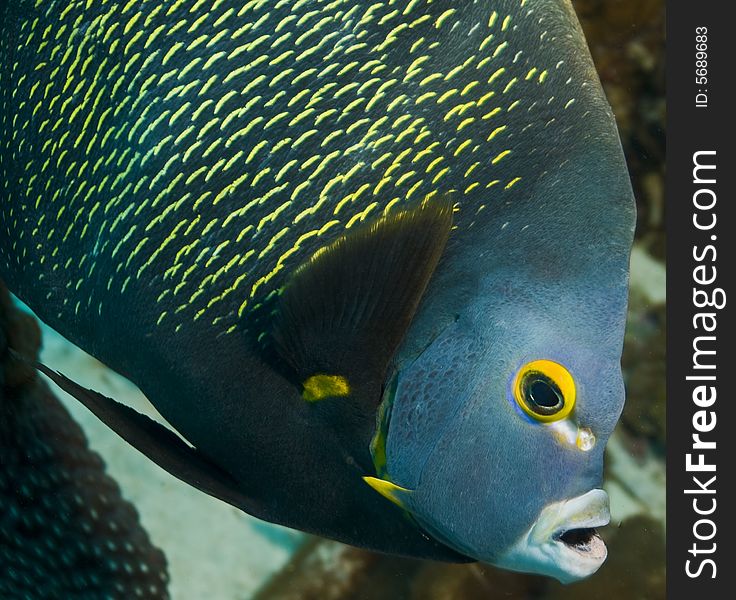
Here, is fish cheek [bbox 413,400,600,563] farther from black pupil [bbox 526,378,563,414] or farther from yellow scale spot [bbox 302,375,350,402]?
yellow scale spot [bbox 302,375,350,402]

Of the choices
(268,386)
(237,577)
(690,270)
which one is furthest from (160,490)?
(690,270)

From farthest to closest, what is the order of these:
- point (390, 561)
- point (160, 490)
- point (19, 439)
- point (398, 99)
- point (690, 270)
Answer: point (160, 490) → point (390, 561) → point (690, 270) → point (19, 439) → point (398, 99)

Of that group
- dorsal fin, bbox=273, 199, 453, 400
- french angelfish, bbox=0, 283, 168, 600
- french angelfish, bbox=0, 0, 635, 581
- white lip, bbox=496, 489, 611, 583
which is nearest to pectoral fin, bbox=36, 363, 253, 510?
french angelfish, bbox=0, 0, 635, 581

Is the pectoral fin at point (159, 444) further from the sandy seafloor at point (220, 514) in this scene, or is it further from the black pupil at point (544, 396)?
the sandy seafloor at point (220, 514)

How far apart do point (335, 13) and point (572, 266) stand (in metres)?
0.51

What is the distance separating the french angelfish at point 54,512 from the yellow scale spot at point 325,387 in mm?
1015

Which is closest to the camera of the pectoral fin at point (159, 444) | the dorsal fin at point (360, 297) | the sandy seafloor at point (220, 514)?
the dorsal fin at point (360, 297)

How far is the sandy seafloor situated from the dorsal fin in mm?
1617

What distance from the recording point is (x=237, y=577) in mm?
2396

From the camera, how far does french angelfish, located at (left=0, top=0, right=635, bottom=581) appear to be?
3.26 ft

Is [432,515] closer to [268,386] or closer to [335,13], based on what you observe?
[268,386]

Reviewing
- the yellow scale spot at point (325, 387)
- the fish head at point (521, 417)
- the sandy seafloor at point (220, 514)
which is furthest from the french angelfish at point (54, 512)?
the fish head at point (521, 417)

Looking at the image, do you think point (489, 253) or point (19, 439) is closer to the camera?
point (489, 253)

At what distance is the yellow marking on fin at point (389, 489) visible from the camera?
1.05 metres
